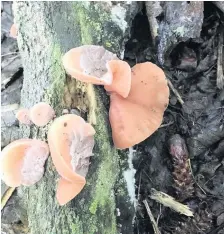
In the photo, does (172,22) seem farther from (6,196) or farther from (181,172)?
(6,196)

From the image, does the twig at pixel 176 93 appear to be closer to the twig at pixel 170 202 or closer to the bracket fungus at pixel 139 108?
the bracket fungus at pixel 139 108

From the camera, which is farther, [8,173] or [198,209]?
[198,209]

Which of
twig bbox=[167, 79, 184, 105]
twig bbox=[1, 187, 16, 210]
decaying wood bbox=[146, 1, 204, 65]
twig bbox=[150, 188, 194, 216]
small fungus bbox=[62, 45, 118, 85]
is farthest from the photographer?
twig bbox=[1, 187, 16, 210]

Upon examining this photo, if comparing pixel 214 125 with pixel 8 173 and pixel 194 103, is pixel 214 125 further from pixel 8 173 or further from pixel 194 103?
pixel 8 173

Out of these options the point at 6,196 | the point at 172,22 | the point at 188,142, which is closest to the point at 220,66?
the point at 172,22

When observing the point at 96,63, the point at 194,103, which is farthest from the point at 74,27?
the point at 194,103

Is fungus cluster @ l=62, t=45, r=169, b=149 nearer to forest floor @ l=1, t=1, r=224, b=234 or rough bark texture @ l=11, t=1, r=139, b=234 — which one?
rough bark texture @ l=11, t=1, r=139, b=234

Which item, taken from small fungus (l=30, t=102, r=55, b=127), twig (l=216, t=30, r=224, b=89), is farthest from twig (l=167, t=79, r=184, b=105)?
small fungus (l=30, t=102, r=55, b=127)
